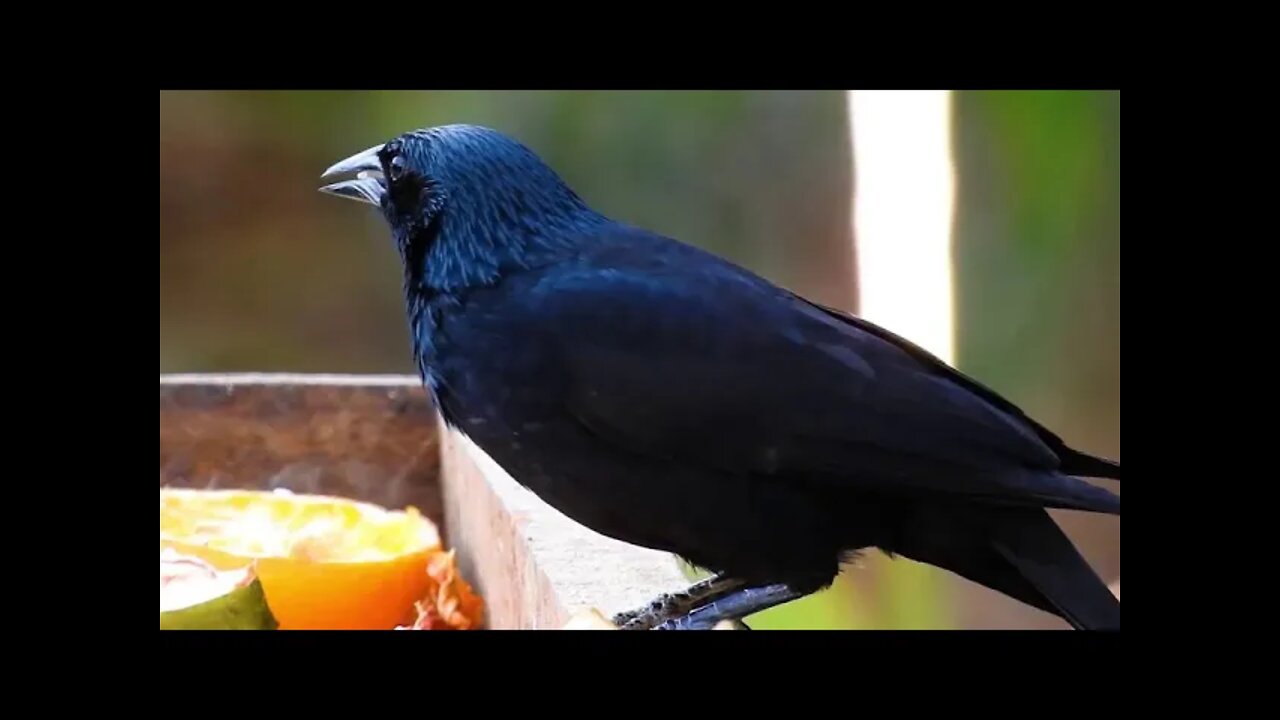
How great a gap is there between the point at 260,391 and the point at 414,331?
132 cm

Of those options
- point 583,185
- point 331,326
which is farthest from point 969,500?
point 331,326

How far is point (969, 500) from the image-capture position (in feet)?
6.47

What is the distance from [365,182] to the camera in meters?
2.41

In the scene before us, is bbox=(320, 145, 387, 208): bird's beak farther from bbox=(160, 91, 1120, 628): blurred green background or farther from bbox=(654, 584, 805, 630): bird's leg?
bbox=(160, 91, 1120, 628): blurred green background

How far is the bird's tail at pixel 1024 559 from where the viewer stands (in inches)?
77.2

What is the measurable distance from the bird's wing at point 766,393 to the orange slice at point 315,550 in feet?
2.56

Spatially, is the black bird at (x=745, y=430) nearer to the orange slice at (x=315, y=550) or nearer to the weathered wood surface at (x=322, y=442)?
the orange slice at (x=315, y=550)

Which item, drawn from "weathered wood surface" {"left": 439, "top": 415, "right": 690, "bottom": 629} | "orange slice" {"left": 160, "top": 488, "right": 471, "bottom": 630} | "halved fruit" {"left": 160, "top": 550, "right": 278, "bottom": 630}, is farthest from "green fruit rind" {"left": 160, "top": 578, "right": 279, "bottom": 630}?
"weathered wood surface" {"left": 439, "top": 415, "right": 690, "bottom": 629}

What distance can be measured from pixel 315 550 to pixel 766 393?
1.05 meters

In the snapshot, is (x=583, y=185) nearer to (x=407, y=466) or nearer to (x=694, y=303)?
(x=407, y=466)

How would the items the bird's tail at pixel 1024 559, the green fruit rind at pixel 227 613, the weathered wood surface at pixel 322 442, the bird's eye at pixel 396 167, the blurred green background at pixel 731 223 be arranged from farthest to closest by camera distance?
the weathered wood surface at pixel 322 442 → the blurred green background at pixel 731 223 → the bird's eye at pixel 396 167 → the green fruit rind at pixel 227 613 → the bird's tail at pixel 1024 559

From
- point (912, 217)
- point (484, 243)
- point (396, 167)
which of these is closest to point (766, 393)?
point (484, 243)

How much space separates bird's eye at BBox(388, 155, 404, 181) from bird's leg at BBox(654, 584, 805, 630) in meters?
0.82

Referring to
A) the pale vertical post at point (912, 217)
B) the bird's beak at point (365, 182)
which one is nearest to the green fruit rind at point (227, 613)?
the bird's beak at point (365, 182)
